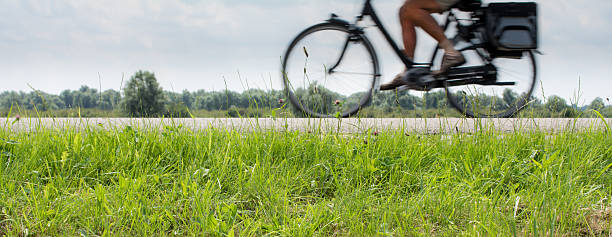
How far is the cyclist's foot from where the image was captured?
4871 millimetres

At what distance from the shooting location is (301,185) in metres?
2.29

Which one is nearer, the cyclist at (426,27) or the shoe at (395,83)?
the cyclist at (426,27)

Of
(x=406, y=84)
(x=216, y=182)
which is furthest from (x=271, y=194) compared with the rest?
(x=406, y=84)

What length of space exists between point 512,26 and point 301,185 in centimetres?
407

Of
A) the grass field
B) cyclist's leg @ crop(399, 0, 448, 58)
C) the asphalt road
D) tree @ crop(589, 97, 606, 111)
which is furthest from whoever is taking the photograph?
cyclist's leg @ crop(399, 0, 448, 58)

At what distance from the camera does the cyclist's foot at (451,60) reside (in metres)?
4.87

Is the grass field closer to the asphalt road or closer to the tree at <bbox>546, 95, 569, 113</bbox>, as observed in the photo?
the asphalt road

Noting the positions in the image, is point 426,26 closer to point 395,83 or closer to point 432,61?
point 432,61

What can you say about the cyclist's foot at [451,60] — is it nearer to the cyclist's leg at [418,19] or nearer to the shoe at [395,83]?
the cyclist's leg at [418,19]

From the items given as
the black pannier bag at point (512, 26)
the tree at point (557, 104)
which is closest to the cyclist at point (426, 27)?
the black pannier bag at point (512, 26)

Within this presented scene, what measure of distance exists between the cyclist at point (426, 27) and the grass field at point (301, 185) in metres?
1.85

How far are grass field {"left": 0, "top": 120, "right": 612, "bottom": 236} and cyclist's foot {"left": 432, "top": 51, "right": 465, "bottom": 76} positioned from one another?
181 centimetres

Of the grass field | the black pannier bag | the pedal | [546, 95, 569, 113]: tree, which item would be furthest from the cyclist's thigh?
the grass field

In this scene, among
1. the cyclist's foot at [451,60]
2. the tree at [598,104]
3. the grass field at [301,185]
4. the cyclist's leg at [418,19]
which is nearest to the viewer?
the grass field at [301,185]
